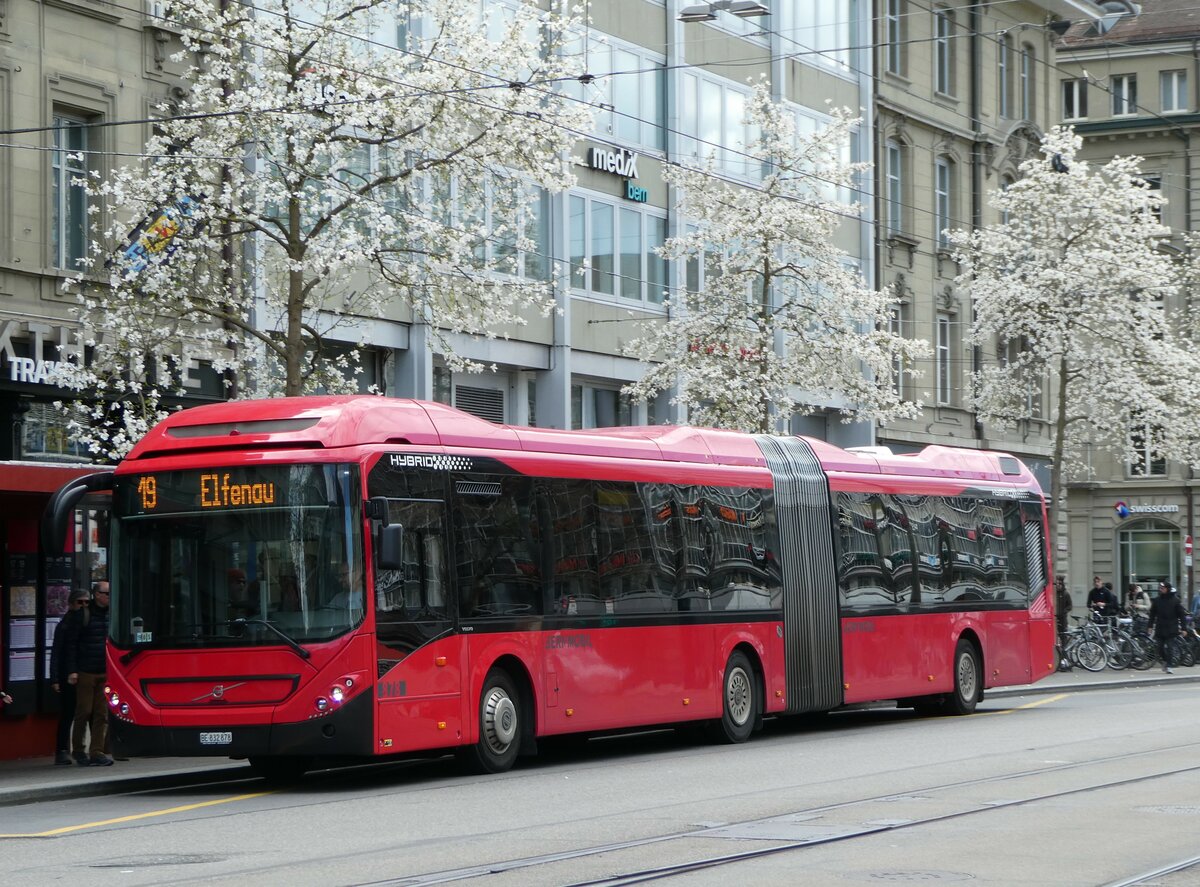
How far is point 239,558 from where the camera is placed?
631 inches

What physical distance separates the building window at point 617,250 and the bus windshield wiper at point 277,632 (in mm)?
18938

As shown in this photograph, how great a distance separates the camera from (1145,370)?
1583 inches

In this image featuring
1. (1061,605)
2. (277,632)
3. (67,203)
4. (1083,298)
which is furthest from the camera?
(1061,605)

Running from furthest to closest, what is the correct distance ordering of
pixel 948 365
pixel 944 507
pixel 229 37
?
pixel 948 365 < pixel 944 507 < pixel 229 37

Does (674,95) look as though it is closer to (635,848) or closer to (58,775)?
(58,775)

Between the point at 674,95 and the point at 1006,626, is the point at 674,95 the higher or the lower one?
the higher one

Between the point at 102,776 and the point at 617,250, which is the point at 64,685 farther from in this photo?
the point at 617,250

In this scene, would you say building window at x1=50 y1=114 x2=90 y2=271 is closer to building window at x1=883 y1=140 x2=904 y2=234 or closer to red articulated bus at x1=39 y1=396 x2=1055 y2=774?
red articulated bus at x1=39 y1=396 x2=1055 y2=774

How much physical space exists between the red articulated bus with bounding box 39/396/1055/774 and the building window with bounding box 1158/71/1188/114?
5009 cm

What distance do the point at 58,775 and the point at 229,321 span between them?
519 centimetres

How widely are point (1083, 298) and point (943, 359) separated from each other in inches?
360

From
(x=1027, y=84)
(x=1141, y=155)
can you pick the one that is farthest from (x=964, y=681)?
(x=1141, y=155)

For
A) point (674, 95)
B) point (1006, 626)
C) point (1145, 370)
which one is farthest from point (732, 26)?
point (1006, 626)

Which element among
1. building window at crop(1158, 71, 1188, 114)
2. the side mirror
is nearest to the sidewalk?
the side mirror
